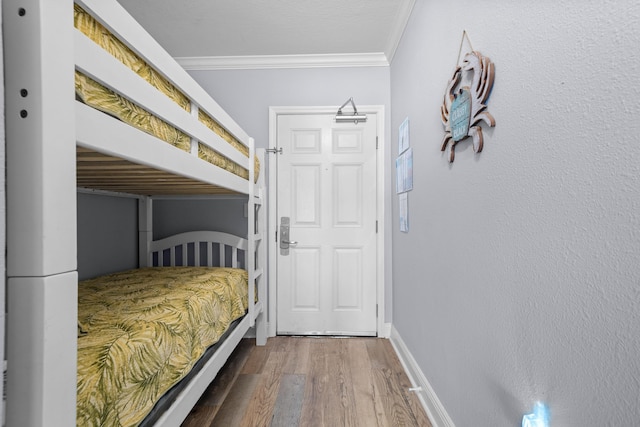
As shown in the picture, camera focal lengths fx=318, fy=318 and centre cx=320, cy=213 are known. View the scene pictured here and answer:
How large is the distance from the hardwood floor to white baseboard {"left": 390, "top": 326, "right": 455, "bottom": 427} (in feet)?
0.12

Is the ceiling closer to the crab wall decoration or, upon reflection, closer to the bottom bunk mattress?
the crab wall decoration

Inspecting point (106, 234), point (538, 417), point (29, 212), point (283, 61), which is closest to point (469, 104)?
point (538, 417)

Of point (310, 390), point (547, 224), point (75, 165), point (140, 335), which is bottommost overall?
point (310, 390)

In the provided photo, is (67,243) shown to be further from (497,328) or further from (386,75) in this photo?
(386,75)

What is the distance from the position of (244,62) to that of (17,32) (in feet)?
7.81

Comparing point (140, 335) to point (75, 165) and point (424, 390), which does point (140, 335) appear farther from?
point (424, 390)

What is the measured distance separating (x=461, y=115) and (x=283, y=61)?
1923mm

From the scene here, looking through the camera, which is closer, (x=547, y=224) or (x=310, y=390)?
(x=547, y=224)

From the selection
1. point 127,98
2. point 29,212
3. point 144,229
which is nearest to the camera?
point 29,212

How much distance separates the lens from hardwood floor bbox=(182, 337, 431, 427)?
155 centimetres

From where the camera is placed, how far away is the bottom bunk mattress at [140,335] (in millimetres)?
809

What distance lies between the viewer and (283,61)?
2.69 metres

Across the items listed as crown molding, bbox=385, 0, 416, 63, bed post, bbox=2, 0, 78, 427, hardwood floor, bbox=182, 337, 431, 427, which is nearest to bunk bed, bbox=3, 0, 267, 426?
bed post, bbox=2, 0, 78, 427

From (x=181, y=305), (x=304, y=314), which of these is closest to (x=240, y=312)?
(x=181, y=305)
